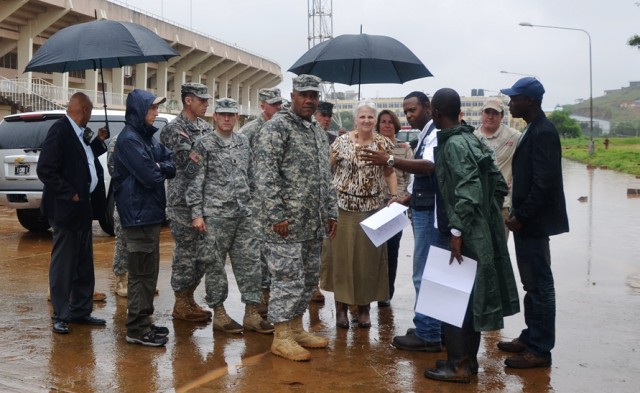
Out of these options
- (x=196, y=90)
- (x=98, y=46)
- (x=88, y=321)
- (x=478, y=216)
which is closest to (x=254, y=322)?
(x=88, y=321)

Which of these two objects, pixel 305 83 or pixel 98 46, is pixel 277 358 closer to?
pixel 305 83

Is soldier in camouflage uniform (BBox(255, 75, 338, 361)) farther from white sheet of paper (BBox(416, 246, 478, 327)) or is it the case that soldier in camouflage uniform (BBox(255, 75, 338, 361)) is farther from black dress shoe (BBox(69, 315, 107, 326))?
black dress shoe (BBox(69, 315, 107, 326))

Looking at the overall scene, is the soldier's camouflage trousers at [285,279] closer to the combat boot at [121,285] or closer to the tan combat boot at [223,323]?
the tan combat boot at [223,323]

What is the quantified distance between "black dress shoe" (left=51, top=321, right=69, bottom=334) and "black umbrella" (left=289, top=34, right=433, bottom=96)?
3256 mm

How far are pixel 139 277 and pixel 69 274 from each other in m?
0.72

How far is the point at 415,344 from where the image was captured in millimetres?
5730

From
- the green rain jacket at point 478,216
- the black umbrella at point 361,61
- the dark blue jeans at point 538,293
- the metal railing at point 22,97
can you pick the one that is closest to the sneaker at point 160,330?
the green rain jacket at point 478,216

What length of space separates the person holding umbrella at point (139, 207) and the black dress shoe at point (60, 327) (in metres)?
0.61

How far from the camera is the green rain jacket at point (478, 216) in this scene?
4.82 metres

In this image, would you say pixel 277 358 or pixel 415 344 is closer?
pixel 277 358

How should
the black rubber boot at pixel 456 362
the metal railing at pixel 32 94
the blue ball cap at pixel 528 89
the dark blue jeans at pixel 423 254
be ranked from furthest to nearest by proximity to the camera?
1. the metal railing at pixel 32 94
2. the dark blue jeans at pixel 423 254
3. the blue ball cap at pixel 528 89
4. the black rubber boot at pixel 456 362

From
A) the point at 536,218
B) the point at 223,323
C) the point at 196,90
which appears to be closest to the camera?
the point at 536,218

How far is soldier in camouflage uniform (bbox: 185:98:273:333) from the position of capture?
20.2 feet

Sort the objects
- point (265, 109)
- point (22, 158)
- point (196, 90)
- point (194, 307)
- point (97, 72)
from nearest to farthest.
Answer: point (196, 90)
point (194, 307)
point (265, 109)
point (22, 158)
point (97, 72)
